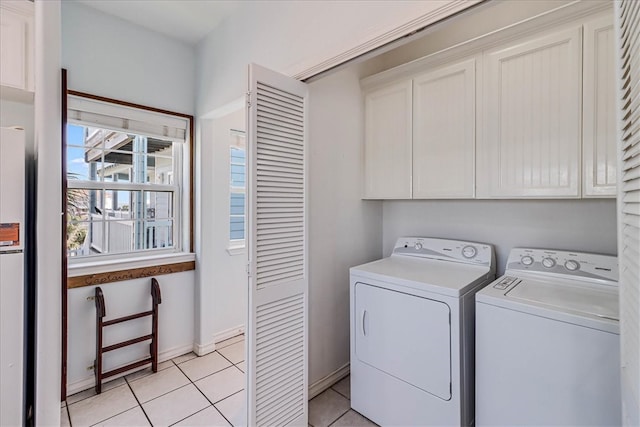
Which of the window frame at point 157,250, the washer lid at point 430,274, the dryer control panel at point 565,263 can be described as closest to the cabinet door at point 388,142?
the washer lid at point 430,274

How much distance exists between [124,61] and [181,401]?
2.69m

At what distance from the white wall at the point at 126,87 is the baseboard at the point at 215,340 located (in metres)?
0.12

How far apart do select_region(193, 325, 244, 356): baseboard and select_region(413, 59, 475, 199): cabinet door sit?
2326 millimetres

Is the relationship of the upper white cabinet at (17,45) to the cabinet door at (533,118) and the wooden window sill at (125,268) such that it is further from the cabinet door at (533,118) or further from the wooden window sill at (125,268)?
the cabinet door at (533,118)

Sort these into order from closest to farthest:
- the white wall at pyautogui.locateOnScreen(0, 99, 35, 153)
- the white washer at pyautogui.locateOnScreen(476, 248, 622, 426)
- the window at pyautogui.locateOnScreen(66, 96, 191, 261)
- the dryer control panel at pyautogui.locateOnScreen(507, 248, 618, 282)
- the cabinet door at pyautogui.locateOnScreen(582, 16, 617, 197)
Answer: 1. the white washer at pyautogui.locateOnScreen(476, 248, 622, 426)
2. the cabinet door at pyautogui.locateOnScreen(582, 16, 617, 197)
3. the dryer control panel at pyautogui.locateOnScreen(507, 248, 618, 282)
4. the white wall at pyautogui.locateOnScreen(0, 99, 35, 153)
5. the window at pyautogui.locateOnScreen(66, 96, 191, 261)

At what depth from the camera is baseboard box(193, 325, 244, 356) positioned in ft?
8.97

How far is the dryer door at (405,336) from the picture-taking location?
161cm

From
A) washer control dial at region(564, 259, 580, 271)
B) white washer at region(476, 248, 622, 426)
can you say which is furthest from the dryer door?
washer control dial at region(564, 259, 580, 271)

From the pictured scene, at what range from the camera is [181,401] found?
2078mm

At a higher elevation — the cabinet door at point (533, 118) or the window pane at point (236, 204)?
the cabinet door at point (533, 118)

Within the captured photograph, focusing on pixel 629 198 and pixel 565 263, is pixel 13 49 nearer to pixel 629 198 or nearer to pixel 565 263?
pixel 629 198

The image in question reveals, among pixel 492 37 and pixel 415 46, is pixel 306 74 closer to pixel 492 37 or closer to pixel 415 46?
pixel 492 37

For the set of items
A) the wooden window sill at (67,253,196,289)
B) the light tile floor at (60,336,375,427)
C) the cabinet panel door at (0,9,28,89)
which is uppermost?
the cabinet panel door at (0,9,28,89)

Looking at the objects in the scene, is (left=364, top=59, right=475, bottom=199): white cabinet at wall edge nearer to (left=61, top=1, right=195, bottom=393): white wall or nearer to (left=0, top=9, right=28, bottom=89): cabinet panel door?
(left=61, top=1, right=195, bottom=393): white wall
